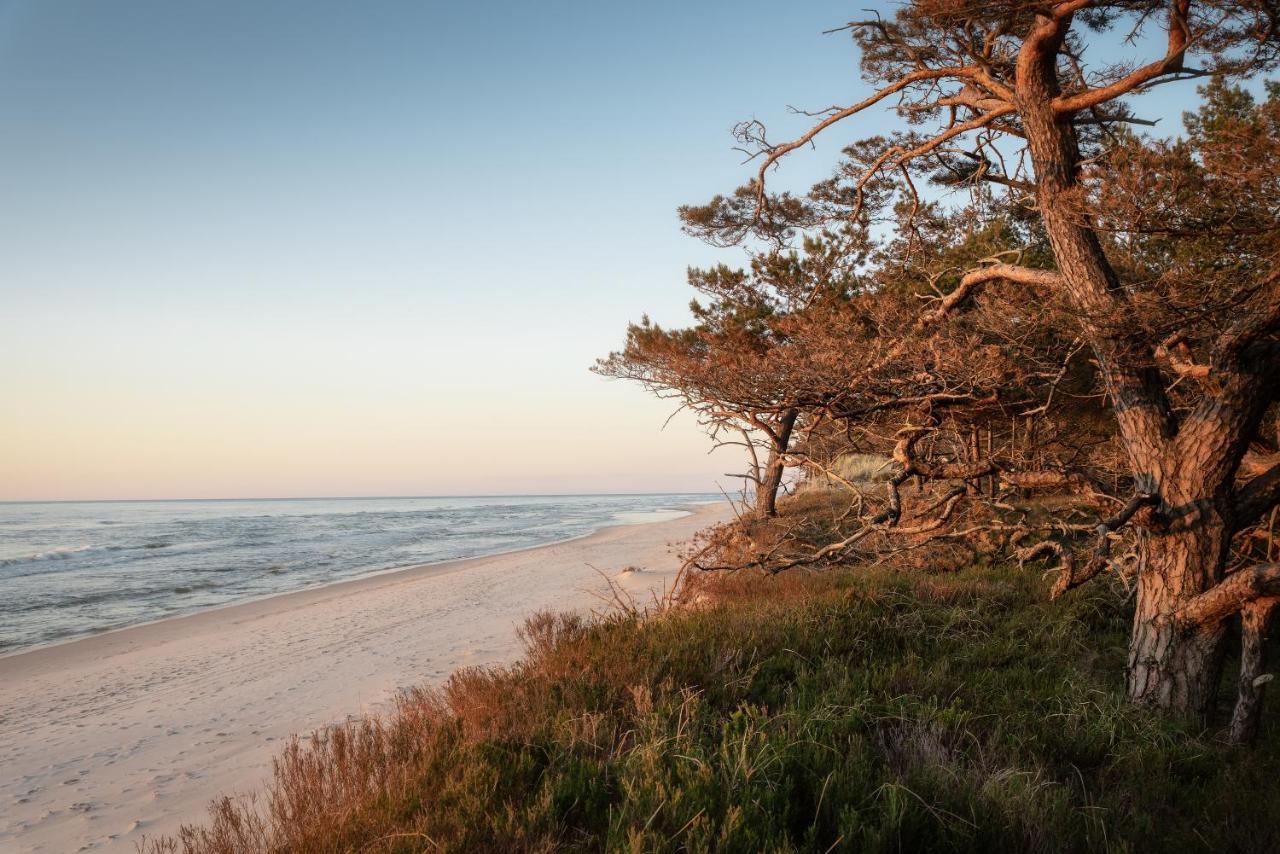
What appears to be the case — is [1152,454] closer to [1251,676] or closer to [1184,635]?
[1184,635]

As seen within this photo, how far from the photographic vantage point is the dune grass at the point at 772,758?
10.3 ft

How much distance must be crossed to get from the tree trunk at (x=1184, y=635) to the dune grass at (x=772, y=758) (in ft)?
1.15

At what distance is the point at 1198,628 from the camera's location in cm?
557

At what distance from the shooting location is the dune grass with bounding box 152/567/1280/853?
3.13 metres

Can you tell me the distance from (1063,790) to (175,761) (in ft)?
23.5

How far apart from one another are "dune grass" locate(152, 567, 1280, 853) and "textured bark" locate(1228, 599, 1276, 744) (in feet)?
0.54

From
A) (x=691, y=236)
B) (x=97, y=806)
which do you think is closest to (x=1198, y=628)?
(x=97, y=806)

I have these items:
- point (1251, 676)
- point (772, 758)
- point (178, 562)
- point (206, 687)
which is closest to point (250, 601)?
point (206, 687)

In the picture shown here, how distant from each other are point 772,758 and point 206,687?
8504mm

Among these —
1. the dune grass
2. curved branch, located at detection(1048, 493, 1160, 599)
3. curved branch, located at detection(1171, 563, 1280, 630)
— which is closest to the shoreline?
the dune grass

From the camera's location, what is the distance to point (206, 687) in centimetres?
900

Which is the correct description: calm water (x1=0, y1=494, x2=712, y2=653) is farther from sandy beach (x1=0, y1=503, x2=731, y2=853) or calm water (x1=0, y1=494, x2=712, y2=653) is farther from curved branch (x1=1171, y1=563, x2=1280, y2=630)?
curved branch (x1=1171, y1=563, x2=1280, y2=630)

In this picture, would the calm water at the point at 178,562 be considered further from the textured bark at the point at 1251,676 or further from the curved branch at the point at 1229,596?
the textured bark at the point at 1251,676

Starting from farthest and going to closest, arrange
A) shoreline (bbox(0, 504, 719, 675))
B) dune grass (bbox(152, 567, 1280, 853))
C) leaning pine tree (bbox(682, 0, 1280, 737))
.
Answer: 1. shoreline (bbox(0, 504, 719, 675))
2. leaning pine tree (bbox(682, 0, 1280, 737))
3. dune grass (bbox(152, 567, 1280, 853))
